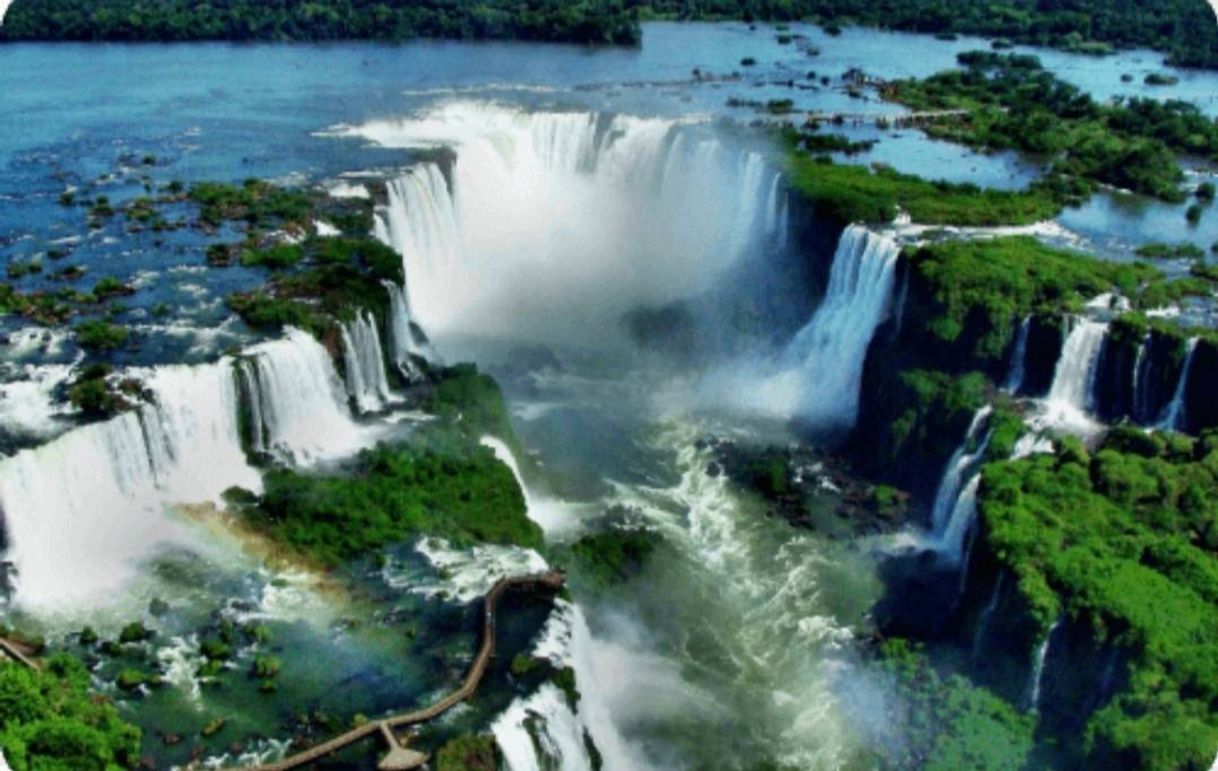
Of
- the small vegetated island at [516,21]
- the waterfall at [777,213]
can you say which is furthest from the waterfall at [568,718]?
the small vegetated island at [516,21]

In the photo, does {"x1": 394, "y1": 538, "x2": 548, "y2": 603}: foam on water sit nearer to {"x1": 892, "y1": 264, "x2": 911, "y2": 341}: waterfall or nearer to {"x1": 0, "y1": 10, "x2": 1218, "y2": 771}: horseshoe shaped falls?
{"x1": 0, "y1": 10, "x2": 1218, "y2": 771}: horseshoe shaped falls

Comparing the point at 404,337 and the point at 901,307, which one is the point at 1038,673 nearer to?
the point at 901,307

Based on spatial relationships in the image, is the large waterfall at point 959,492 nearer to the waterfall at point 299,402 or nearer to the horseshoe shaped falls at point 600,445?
the horseshoe shaped falls at point 600,445

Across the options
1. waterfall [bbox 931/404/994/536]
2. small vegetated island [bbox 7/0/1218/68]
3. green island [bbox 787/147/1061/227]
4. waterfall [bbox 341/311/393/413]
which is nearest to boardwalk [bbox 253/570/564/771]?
waterfall [bbox 341/311/393/413]

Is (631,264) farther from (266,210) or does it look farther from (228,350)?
(228,350)

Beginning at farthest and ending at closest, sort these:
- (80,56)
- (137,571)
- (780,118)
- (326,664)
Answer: (80,56), (780,118), (137,571), (326,664)

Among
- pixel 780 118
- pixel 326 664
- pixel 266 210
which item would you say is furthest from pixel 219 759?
pixel 780 118

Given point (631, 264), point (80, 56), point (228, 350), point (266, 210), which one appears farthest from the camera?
point (80, 56)

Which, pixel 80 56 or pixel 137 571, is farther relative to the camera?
pixel 80 56
